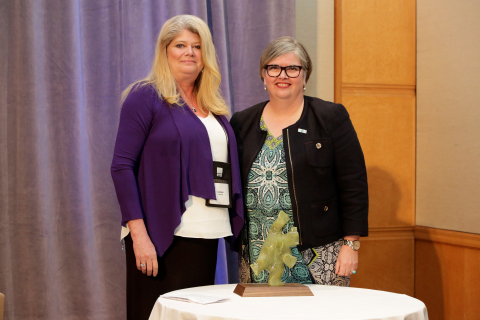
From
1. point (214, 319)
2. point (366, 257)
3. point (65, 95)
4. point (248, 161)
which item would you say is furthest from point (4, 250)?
Answer: point (366, 257)

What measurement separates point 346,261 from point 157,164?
89cm

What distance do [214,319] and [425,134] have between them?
2236 millimetres

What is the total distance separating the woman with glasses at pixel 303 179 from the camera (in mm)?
2020

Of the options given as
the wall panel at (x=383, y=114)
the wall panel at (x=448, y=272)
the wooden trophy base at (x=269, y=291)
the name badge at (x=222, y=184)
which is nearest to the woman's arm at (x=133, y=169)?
the name badge at (x=222, y=184)

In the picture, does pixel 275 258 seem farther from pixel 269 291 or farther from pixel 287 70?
pixel 287 70

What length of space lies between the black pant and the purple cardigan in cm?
6

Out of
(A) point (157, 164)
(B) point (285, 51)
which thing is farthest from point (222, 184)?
(B) point (285, 51)

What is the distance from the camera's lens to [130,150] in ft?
6.12

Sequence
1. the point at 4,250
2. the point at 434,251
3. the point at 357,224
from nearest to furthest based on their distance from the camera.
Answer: the point at 357,224 < the point at 4,250 < the point at 434,251

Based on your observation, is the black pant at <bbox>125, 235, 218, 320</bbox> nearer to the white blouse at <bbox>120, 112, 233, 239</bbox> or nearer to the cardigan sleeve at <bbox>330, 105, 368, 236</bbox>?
the white blouse at <bbox>120, 112, 233, 239</bbox>

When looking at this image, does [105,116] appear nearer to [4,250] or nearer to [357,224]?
[4,250]

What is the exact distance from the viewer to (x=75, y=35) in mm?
2650

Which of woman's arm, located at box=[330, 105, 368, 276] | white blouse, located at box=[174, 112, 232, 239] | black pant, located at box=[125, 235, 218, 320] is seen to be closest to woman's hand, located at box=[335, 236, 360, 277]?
woman's arm, located at box=[330, 105, 368, 276]

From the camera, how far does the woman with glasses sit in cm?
202
